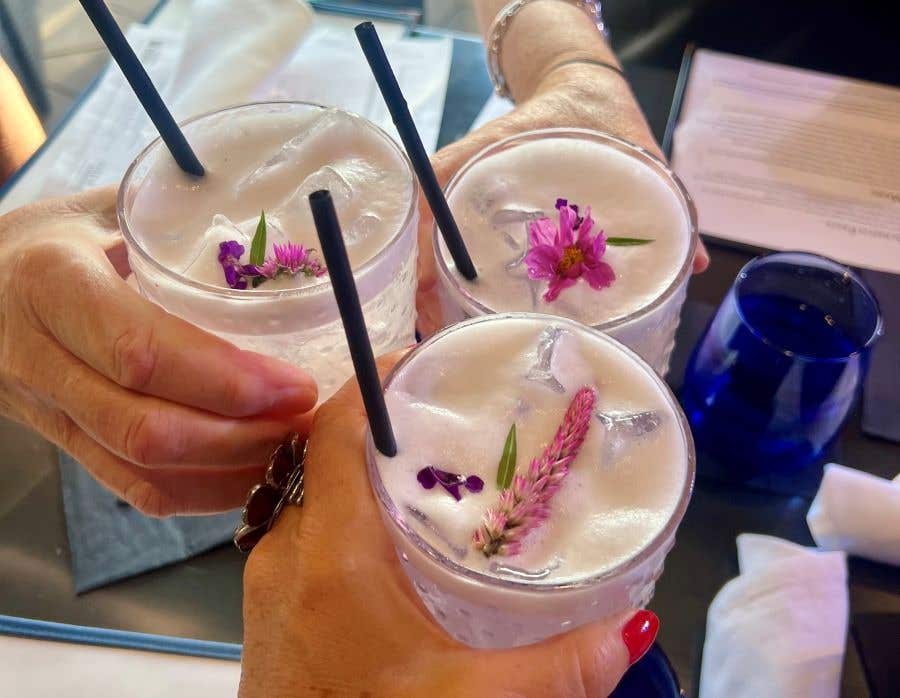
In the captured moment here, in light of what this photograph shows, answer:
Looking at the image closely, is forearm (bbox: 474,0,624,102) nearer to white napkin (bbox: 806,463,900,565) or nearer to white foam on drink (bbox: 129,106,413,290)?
white foam on drink (bbox: 129,106,413,290)

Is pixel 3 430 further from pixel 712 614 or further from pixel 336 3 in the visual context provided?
pixel 336 3

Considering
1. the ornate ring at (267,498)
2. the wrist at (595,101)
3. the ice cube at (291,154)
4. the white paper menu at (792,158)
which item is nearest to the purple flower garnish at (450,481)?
the ornate ring at (267,498)

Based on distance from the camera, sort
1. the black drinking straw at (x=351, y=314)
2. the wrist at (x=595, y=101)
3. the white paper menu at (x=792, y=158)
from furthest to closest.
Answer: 1. the white paper menu at (x=792, y=158)
2. the wrist at (x=595, y=101)
3. the black drinking straw at (x=351, y=314)

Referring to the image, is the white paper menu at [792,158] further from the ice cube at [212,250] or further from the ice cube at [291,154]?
the ice cube at [212,250]

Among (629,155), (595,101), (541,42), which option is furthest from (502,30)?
(629,155)

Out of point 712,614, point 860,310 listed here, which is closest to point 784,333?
point 860,310

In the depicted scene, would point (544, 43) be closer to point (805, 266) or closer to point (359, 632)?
point (805, 266)
